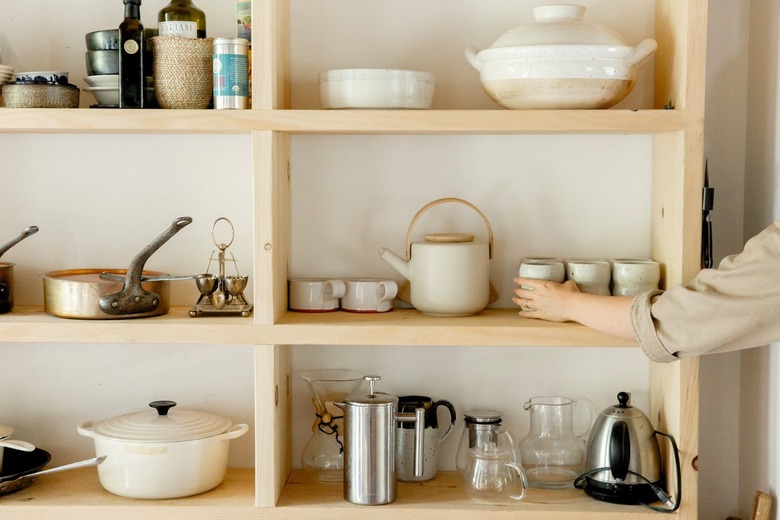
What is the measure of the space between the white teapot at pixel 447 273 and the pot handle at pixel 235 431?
42cm

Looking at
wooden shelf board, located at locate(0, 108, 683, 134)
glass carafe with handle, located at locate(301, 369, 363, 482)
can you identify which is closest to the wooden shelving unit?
wooden shelf board, located at locate(0, 108, 683, 134)

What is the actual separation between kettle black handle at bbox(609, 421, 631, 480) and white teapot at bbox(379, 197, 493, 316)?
354 millimetres

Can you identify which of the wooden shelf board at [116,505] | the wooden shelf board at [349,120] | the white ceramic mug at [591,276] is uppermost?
the wooden shelf board at [349,120]

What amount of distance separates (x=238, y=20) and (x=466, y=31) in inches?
18.7

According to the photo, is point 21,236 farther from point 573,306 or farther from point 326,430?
point 573,306

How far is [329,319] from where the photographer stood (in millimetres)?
1743

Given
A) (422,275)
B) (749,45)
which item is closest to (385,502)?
(422,275)

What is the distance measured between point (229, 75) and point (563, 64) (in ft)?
1.98

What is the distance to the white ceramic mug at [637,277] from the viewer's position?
172cm

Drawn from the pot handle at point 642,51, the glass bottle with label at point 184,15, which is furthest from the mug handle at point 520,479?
the glass bottle with label at point 184,15

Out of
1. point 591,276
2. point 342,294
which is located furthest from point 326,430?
point 591,276

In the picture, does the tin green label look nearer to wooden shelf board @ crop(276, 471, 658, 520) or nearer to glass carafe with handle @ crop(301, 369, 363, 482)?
glass carafe with handle @ crop(301, 369, 363, 482)

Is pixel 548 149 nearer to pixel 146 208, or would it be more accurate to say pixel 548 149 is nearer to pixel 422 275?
pixel 422 275

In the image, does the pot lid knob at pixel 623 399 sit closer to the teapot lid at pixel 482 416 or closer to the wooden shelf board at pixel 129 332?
the teapot lid at pixel 482 416
